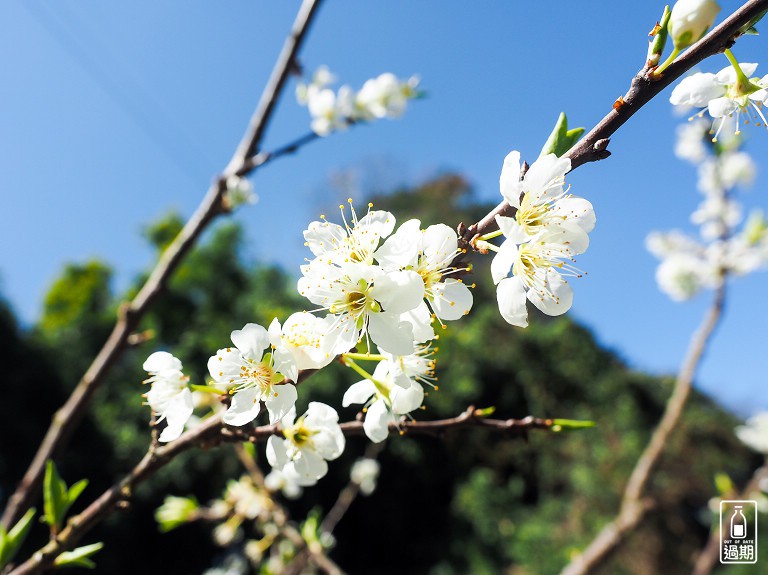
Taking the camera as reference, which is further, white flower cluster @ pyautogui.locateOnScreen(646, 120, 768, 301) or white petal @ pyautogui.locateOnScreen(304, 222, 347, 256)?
white flower cluster @ pyautogui.locateOnScreen(646, 120, 768, 301)

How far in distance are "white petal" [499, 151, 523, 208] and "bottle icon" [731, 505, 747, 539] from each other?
1.63 metres

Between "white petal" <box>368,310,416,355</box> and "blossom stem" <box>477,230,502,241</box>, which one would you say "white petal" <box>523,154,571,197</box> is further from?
"white petal" <box>368,310,416,355</box>

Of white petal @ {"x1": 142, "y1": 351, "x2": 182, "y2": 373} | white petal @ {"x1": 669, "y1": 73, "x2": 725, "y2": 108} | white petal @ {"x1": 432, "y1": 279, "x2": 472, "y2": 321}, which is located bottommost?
white petal @ {"x1": 142, "y1": 351, "x2": 182, "y2": 373}

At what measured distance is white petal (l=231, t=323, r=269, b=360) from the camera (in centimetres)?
51

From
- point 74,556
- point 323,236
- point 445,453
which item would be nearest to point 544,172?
point 323,236

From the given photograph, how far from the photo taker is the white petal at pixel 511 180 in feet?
1.52

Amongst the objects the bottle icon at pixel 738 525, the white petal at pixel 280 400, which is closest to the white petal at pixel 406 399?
the white petal at pixel 280 400

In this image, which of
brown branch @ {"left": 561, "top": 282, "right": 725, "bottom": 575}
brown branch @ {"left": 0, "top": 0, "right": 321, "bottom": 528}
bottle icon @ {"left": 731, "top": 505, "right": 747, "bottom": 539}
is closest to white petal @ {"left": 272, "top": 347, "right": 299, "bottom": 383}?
brown branch @ {"left": 0, "top": 0, "right": 321, "bottom": 528}

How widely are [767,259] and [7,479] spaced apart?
646cm

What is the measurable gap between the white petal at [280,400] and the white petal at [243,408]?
0.04 ft

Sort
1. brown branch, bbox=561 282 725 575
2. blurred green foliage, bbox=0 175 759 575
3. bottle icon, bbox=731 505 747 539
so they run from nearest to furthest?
1. brown branch, bbox=561 282 725 575
2. bottle icon, bbox=731 505 747 539
3. blurred green foliage, bbox=0 175 759 575

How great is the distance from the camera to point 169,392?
59cm

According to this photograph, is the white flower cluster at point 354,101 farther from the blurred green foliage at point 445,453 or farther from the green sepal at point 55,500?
the blurred green foliage at point 445,453

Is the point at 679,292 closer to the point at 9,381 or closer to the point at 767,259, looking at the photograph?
the point at 767,259
